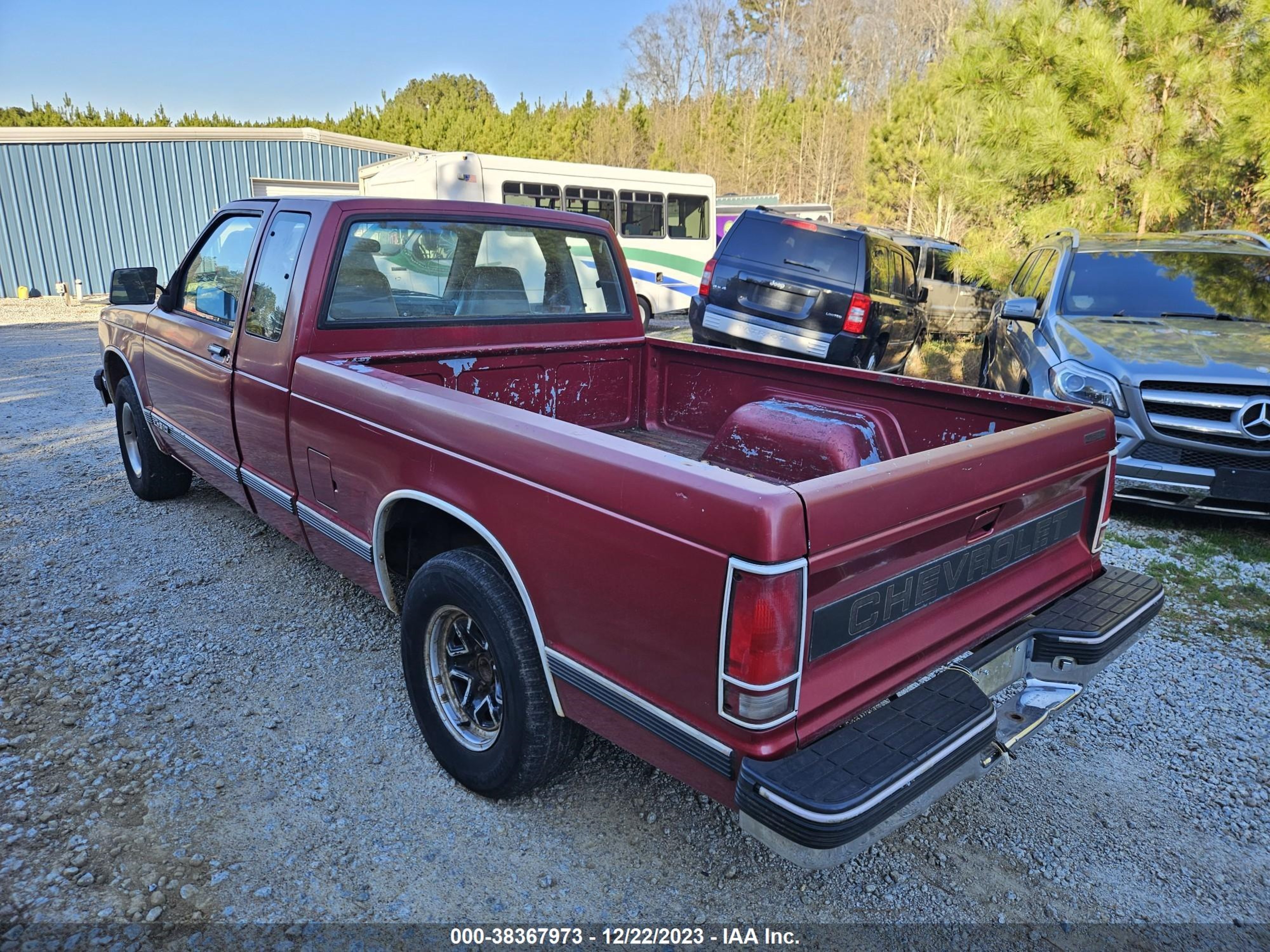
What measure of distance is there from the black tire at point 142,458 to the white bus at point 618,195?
310 inches

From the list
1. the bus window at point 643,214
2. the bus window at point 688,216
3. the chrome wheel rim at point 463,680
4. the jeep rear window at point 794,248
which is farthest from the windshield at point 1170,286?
the bus window at point 688,216

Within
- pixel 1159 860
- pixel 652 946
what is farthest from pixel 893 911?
pixel 1159 860

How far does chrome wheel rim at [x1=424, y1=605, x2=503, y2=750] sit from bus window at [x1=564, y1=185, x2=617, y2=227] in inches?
Result: 478

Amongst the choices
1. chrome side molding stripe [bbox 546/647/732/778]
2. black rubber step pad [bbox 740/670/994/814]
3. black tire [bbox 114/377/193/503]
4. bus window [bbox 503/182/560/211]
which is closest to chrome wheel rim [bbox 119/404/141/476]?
black tire [bbox 114/377/193/503]

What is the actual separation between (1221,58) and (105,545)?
8.54 metres

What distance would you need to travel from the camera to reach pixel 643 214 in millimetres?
15273

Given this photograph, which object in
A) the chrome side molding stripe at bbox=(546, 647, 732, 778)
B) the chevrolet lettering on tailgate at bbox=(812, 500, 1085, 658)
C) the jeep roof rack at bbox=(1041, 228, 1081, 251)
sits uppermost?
the jeep roof rack at bbox=(1041, 228, 1081, 251)

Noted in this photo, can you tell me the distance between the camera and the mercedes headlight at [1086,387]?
5.05 m

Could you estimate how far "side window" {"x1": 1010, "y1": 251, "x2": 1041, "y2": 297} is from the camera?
717cm

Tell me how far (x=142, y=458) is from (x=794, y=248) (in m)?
6.30

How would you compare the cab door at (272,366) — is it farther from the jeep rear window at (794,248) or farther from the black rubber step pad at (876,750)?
the jeep rear window at (794,248)

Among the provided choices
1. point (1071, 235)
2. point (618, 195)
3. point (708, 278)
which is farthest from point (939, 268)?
point (1071, 235)

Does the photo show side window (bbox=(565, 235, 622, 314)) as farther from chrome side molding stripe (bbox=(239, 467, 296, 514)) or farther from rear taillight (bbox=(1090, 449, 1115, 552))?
rear taillight (bbox=(1090, 449, 1115, 552))

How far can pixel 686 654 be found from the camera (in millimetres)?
1934
